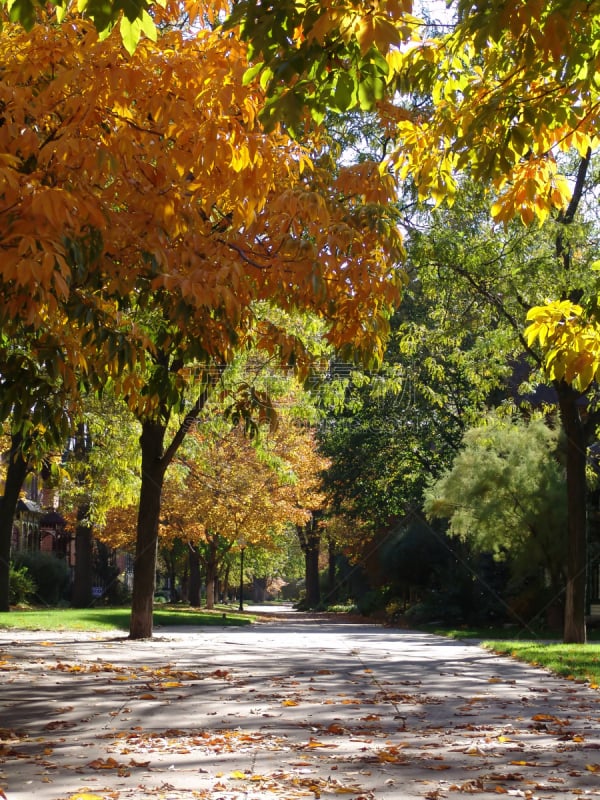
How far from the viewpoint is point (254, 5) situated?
17.0 ft

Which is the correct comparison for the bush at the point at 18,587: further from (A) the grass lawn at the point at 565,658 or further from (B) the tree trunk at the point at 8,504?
(A) the grass lawn at the point at 565,658

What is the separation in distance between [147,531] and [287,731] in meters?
11.7

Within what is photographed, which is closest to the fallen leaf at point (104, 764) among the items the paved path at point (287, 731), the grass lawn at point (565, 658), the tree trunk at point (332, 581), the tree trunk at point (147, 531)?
the paved path at point (287, 731)

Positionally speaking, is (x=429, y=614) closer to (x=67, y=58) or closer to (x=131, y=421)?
(x=131, y=421)

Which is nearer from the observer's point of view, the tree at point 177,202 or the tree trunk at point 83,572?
the tree at point 177,202

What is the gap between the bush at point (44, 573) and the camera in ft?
149

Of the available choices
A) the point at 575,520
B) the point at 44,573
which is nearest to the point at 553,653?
the point at 575,520

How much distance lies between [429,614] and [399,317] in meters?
10.7

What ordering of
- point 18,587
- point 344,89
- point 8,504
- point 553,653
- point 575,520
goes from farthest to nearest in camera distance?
1. point 18,587
2. point 8,504
3. point 575,520
4. point 553,653
5. point 344,89

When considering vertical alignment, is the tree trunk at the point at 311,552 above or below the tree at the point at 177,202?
below

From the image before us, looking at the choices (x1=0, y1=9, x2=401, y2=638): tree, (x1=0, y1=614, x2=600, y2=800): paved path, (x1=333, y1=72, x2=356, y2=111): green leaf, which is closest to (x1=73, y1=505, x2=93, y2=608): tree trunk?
(x1=0, y1=614, x2=600, y2=800): paved path

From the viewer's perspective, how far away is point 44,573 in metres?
46.7

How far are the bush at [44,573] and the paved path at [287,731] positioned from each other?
3309cm

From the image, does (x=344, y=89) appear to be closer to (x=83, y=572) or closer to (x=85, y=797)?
(x=85, y=797)
